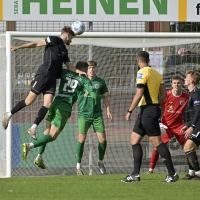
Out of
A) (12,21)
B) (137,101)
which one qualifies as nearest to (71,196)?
(137,101)

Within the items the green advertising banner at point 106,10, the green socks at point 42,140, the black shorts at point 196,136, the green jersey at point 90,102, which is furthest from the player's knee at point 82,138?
the black shorts at point 196,136

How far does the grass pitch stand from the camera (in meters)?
10.1

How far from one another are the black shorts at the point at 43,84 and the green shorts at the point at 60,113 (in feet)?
1.27

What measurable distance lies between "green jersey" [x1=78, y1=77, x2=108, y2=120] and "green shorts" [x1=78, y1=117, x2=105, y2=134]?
0.24 ft

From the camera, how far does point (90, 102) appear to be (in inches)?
592

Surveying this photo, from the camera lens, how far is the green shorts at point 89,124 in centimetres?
1498

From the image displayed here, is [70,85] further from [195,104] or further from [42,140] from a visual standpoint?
[195,104]

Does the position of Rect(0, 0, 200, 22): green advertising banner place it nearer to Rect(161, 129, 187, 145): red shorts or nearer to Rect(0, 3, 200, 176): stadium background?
Rect(0, 3, 200, 176): stadium background

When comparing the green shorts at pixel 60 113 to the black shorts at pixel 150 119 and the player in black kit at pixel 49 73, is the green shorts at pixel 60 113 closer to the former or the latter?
the player in black kit at pixel 49 73

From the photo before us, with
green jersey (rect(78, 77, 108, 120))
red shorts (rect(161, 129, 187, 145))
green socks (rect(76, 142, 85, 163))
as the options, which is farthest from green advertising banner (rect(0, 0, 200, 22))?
green socks (rect(76, 142, 85, 163))

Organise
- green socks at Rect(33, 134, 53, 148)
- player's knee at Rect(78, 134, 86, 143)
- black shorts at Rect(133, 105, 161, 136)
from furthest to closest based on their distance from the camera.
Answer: player's knee at Rect(78, 134, 86, 143)
green socks at Rect(33, 134, 53, 148)
black shorts at Rect(133, 105, 161, 136)

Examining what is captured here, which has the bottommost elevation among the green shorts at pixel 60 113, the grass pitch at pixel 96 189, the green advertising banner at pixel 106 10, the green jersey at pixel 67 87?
the grass pitch at pixel 96 189

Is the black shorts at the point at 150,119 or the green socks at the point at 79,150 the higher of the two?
the black shorts at the point at 150,119

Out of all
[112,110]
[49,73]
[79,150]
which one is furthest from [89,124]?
[49,73]
